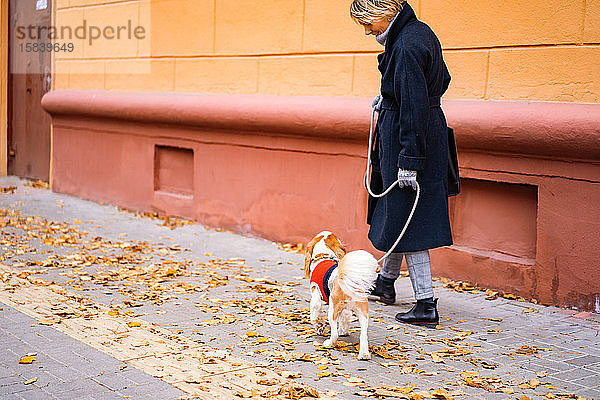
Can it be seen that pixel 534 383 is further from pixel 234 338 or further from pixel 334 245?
pixel 234 338

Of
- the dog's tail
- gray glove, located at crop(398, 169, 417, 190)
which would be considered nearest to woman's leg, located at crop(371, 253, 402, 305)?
gray glove, located at crop(398, 169, 417, 190)

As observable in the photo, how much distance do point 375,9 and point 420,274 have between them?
1.70m

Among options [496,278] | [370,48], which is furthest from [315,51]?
[496,278]

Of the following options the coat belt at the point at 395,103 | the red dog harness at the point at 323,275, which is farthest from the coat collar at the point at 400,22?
the red dog harness at the point at 323,275

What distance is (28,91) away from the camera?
13219 millimetres

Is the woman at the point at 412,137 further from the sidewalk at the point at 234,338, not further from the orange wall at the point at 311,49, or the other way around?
the orange wall at the point at 311,49

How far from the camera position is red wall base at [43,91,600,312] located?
5.69m

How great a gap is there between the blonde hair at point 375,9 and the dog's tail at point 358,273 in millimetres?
1651

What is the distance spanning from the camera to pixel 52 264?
6922 mm

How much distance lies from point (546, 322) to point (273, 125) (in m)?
3.46

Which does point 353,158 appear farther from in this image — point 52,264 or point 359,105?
point 52,264

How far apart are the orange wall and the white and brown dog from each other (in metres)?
2.16

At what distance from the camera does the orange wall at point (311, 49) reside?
5.84 metres

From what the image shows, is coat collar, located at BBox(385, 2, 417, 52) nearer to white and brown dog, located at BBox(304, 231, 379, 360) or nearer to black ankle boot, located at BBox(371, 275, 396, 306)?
white and brown dog, located at BBox(304, 231, 379, 360)
